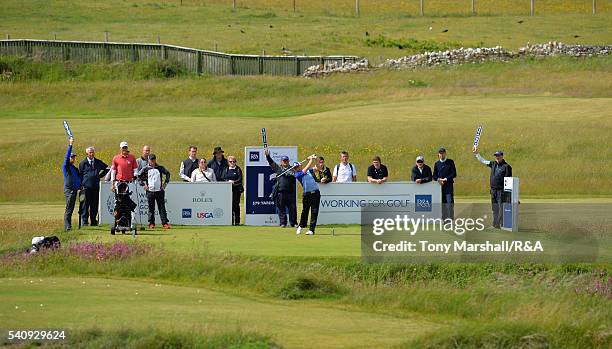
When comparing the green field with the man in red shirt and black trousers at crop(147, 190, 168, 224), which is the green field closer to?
black trousers at crop(147, 190, 168, 224)

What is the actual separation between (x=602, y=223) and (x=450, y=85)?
39.1 metres

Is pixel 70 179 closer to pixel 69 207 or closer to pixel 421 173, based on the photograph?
pixel 69 207

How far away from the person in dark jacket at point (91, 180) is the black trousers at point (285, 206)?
4344mm

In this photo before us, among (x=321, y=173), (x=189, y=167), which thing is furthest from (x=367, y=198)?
(x=189, y=167)

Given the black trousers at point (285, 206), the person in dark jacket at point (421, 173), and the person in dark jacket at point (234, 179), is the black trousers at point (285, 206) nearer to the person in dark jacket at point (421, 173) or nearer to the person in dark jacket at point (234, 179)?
the person in dark jacket at point (234, 179)

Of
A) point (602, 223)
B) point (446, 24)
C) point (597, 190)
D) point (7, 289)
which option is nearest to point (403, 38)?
point (446, 24)

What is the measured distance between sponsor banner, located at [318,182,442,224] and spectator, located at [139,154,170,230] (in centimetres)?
397

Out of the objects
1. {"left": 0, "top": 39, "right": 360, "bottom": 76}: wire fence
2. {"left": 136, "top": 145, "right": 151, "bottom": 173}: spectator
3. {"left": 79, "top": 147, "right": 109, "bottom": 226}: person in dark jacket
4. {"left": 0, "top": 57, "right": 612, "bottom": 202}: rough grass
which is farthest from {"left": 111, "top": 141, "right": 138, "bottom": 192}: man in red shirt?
{"left": 0, "top": 39, "right": 360, "bottom": 76}: wire fence

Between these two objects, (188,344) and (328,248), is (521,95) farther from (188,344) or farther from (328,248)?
(188,344)

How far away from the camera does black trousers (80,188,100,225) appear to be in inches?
1148

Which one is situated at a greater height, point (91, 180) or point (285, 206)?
point (91, 180)

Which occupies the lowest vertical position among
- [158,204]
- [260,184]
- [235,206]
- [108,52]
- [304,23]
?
[235,206]

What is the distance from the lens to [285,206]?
1169 inches

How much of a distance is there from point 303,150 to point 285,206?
18.3 meters
